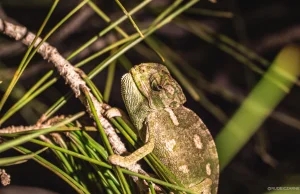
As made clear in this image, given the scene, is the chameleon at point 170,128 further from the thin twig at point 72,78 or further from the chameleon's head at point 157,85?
the thin twig at point 72,78

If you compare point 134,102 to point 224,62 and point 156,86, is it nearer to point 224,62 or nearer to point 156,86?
point 156,86

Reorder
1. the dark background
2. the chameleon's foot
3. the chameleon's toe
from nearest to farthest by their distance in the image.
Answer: the chameleon's foot
the chameleon's toe
the dark background

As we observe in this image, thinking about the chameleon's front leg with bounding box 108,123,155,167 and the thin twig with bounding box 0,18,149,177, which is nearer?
the chameleon's front leg with bounding box 108,123,155,167

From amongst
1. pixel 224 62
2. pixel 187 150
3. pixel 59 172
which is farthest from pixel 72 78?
pixel 224 62

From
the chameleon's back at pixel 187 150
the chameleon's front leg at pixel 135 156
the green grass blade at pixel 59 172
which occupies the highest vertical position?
the green grass blade at pixel 59 172

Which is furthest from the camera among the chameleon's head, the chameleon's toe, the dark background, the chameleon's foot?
the dark background

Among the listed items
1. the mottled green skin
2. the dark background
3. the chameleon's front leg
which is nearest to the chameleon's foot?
the chameleon's front leg

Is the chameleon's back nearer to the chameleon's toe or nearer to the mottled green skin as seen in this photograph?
the mottled green skin

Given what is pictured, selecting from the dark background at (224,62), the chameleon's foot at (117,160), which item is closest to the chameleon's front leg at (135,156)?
the chameleon's foot at (117,160)
